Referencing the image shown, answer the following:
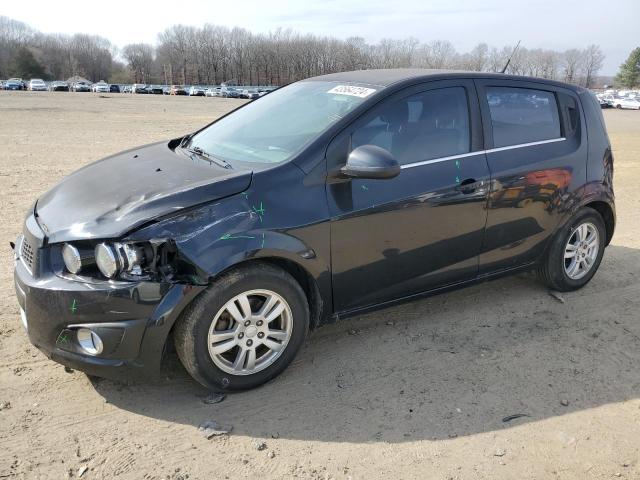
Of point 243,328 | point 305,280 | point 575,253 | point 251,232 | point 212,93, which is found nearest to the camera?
point 251,232

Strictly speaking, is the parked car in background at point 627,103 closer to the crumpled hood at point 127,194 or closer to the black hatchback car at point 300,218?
the black hatchback car at point 300,218

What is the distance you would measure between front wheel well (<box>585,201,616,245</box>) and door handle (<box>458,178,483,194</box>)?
144 centimetres

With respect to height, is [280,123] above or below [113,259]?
above

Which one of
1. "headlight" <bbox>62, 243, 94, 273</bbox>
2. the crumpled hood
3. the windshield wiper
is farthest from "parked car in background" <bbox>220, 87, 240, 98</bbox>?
"headlight" <bbox>62, 243, 94, 273</bbox>

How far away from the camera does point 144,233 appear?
2893 millimetres

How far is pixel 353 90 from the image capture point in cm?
385

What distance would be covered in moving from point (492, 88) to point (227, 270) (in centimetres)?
247

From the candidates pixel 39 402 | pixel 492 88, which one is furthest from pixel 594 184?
pixel 39 402

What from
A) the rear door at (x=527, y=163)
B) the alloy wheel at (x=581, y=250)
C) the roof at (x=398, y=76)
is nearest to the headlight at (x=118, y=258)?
the roof at (x=398, y=76)

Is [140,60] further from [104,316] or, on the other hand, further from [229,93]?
[104,316]

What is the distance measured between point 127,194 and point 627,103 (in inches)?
2810

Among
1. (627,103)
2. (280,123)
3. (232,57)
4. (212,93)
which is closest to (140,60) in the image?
(232,57)

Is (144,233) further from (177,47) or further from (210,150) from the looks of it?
(177,47)

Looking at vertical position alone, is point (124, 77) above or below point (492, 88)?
above
